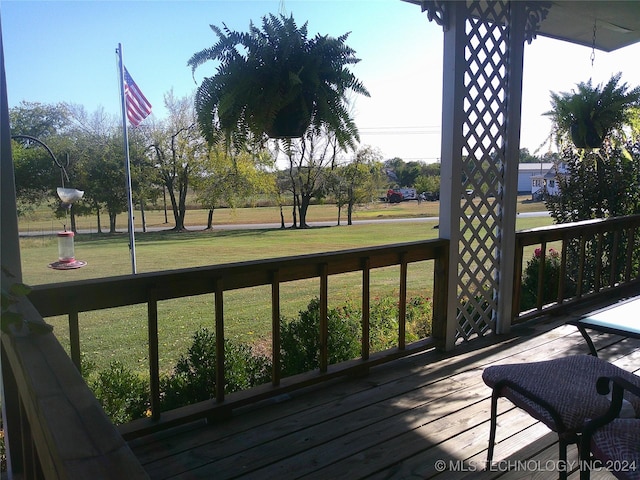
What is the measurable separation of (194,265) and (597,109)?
323 inches

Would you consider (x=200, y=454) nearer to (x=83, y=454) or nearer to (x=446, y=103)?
(x=83, y=454)

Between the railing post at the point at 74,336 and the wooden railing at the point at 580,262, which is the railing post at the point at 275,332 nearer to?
the railing post at the point at 74,336

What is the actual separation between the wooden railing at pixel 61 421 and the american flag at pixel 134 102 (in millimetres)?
6692

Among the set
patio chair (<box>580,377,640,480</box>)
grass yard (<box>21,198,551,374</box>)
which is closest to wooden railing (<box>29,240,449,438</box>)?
patio chair (<box>580,377,640,480</box>)

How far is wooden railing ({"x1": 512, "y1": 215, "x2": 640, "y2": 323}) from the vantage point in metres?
3.41

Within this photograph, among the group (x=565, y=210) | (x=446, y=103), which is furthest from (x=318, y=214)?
(x=446, y=103)

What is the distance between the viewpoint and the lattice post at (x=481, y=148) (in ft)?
9.13

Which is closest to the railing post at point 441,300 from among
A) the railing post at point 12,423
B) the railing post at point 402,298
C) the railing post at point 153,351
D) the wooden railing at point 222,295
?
the wooden railing at point 222,295

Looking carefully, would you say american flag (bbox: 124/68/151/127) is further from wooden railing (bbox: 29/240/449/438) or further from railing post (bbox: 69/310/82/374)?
railing post (bbox: 69/310/82/374)

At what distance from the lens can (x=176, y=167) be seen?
9.66 metres

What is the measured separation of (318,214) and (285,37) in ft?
34.2

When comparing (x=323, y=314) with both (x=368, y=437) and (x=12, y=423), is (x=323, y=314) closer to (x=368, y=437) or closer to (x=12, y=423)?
(x=368, y=437)

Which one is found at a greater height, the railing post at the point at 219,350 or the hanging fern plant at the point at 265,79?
the hanging fern plant at the point at 265,79

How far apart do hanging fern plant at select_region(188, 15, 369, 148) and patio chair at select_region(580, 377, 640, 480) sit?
1563mm
